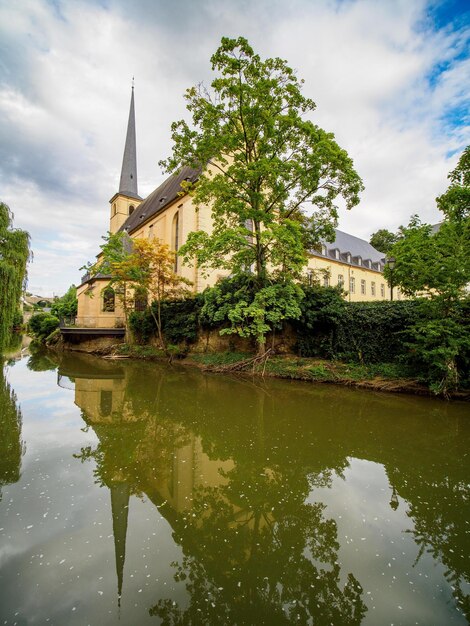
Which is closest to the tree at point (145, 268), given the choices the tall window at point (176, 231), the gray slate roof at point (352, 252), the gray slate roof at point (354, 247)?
the tall window at point (176, 231)

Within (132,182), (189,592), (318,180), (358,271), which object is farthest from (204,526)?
(132,182)

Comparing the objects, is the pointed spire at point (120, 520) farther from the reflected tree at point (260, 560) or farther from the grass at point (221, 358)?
the grass at point (221, 358)

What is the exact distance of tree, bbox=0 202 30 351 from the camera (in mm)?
12688

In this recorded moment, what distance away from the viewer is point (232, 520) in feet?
10.3

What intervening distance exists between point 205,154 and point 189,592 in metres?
14.0

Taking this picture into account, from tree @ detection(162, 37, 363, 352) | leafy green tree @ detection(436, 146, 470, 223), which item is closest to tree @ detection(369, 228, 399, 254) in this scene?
leafy green tree @ detection(436, 146, 470, 223)

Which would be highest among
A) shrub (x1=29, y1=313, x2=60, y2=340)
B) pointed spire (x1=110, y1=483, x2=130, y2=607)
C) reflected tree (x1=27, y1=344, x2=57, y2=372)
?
shrub (x1=29, y1=313, x2=60, y2=340)

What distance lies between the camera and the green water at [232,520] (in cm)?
217

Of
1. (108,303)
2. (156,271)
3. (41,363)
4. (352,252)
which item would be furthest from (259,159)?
(352,252)

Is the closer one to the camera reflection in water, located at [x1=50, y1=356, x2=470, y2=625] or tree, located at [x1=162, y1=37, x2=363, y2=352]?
reflection in water, located at [x1=50, y1=356, x2=470, y2=625]

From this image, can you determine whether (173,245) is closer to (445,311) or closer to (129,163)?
(445,311)

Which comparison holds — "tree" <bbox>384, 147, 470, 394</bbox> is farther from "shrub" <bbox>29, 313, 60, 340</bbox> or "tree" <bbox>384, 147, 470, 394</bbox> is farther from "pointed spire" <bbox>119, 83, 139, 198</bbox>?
"pointed spire" <bbox>119, 83, 139, 198</bbox>

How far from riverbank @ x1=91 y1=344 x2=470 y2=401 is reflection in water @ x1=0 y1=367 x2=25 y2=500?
8.29m

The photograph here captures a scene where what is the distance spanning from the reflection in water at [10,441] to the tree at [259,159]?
798 centimetres
